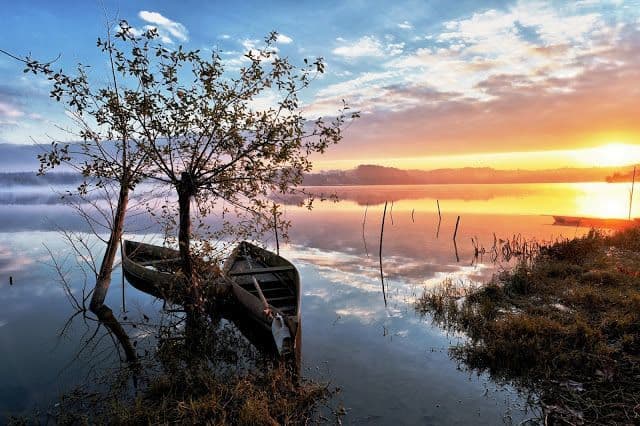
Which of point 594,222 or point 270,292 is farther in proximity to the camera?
point 594,222

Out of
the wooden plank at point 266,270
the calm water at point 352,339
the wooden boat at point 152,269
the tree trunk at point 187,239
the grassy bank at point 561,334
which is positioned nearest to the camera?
the grassy bank at point 561,334

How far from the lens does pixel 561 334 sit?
11516 mm

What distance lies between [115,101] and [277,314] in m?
7.41

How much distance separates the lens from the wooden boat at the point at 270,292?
10477 mm

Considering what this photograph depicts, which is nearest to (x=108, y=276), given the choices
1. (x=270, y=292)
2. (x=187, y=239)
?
(x=270, y=292)

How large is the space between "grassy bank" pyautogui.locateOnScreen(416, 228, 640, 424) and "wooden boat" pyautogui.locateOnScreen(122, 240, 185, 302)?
9.80 meters

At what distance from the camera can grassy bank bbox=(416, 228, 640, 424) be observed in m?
8.80

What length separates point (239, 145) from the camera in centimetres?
1122

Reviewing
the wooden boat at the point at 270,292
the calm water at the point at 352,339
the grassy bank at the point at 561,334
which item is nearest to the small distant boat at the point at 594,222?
the calm water at the point at 352,339

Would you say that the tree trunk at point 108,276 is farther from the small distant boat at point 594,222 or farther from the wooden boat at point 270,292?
the small distant boat at point 594,222

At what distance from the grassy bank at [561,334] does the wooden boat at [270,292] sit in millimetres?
5348

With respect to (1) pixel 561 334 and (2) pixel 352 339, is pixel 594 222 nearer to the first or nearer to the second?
(1) pixel 561 334

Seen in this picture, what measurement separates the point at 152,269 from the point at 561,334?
54.4 feet

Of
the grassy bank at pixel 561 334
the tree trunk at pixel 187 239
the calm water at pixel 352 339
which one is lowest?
the calm water at pixel 352 339
